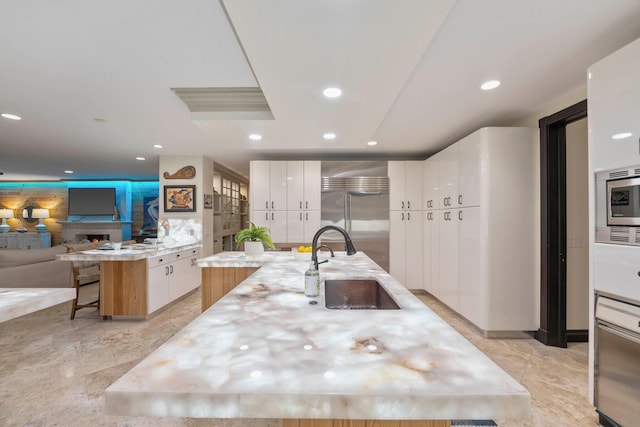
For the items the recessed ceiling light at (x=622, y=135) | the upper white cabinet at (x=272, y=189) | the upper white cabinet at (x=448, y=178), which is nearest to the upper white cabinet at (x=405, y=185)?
the upper white cabinet at (x=448, y=178)

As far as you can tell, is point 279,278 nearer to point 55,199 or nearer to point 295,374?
point 295,374

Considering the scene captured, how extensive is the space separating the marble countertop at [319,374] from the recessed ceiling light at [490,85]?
2131mm

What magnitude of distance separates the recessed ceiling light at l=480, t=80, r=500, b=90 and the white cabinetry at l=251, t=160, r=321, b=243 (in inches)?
103

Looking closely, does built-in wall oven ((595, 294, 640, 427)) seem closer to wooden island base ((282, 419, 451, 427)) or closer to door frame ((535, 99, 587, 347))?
door frame ((535, 99, 587, 347))

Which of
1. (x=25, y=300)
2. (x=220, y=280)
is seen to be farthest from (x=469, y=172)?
(x=25, y=300)

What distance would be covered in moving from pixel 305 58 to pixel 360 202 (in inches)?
122

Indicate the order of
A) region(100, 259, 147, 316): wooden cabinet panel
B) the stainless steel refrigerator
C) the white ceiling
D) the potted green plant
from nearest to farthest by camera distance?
1. the white ceiling
2. the potted green plant
3. region(100, 259, 147, 316): wooden cabinet panel
4. the stainless steel refrigerator

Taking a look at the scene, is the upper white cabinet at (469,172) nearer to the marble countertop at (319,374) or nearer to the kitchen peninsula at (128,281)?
the marble countertop at (319,374)

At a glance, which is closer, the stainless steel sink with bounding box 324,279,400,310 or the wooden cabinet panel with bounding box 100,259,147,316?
the stainless steel sink with bounding box 324,279,400,310

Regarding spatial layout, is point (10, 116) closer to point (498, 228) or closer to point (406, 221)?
point (406, 221)

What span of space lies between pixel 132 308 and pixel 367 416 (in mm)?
3770

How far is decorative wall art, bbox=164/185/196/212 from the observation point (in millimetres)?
5051

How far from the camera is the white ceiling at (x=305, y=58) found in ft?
4.64

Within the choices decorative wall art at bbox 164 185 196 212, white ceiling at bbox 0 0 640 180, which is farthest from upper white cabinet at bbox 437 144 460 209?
decorative wall art at bbox 164 185 196 212
